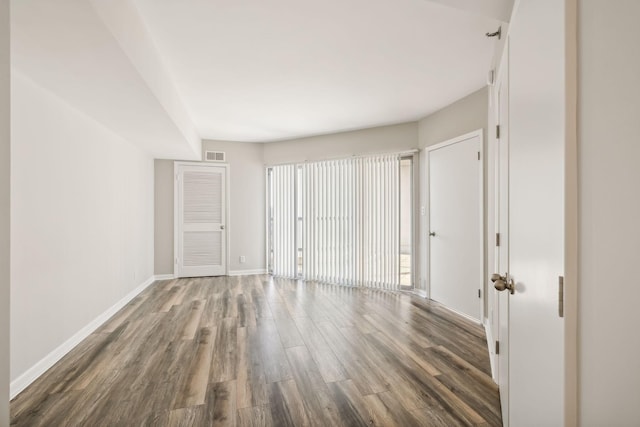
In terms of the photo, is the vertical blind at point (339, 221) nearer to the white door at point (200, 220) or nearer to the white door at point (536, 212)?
the white door at point (200, 220)

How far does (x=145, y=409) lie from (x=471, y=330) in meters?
2.91

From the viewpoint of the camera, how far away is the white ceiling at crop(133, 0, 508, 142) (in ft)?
7.07

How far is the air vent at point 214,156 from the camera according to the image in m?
6.04

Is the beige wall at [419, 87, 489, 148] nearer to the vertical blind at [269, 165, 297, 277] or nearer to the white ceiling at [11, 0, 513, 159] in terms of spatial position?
the white ceiling at [11, 0, 513, 159]

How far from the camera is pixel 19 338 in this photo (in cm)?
222

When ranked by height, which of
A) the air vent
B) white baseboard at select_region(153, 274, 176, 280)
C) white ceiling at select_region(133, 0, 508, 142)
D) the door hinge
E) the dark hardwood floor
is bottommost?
the dark hardwood floor
